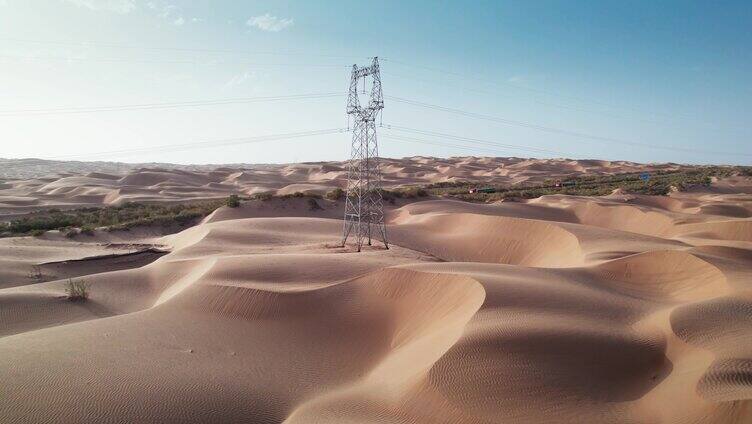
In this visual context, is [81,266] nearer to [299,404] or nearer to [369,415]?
[299,404]

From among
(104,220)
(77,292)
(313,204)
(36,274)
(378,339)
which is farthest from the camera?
(313,204)

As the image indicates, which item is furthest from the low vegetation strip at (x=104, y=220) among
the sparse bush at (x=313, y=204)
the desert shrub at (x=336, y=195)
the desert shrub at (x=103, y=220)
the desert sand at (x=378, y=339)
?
the desert shrub at (x=336, y=195)

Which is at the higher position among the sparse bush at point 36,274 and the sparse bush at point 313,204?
the sparse bush at point 313,204

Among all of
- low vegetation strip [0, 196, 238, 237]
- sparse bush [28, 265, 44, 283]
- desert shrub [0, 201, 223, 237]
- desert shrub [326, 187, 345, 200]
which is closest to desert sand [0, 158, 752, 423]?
sparse bush [28, 265, 44, 283]

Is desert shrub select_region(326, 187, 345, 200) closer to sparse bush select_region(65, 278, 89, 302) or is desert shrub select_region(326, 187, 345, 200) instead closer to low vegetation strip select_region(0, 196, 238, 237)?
low vegetation strip select_region(0, 196, 238, 237)

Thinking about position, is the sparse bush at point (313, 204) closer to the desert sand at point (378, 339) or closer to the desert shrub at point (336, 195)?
the desert shrub at point (336, 195)

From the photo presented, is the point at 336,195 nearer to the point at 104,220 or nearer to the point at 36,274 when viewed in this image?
the point at 104,220

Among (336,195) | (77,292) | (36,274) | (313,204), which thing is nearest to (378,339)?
(77,292)
